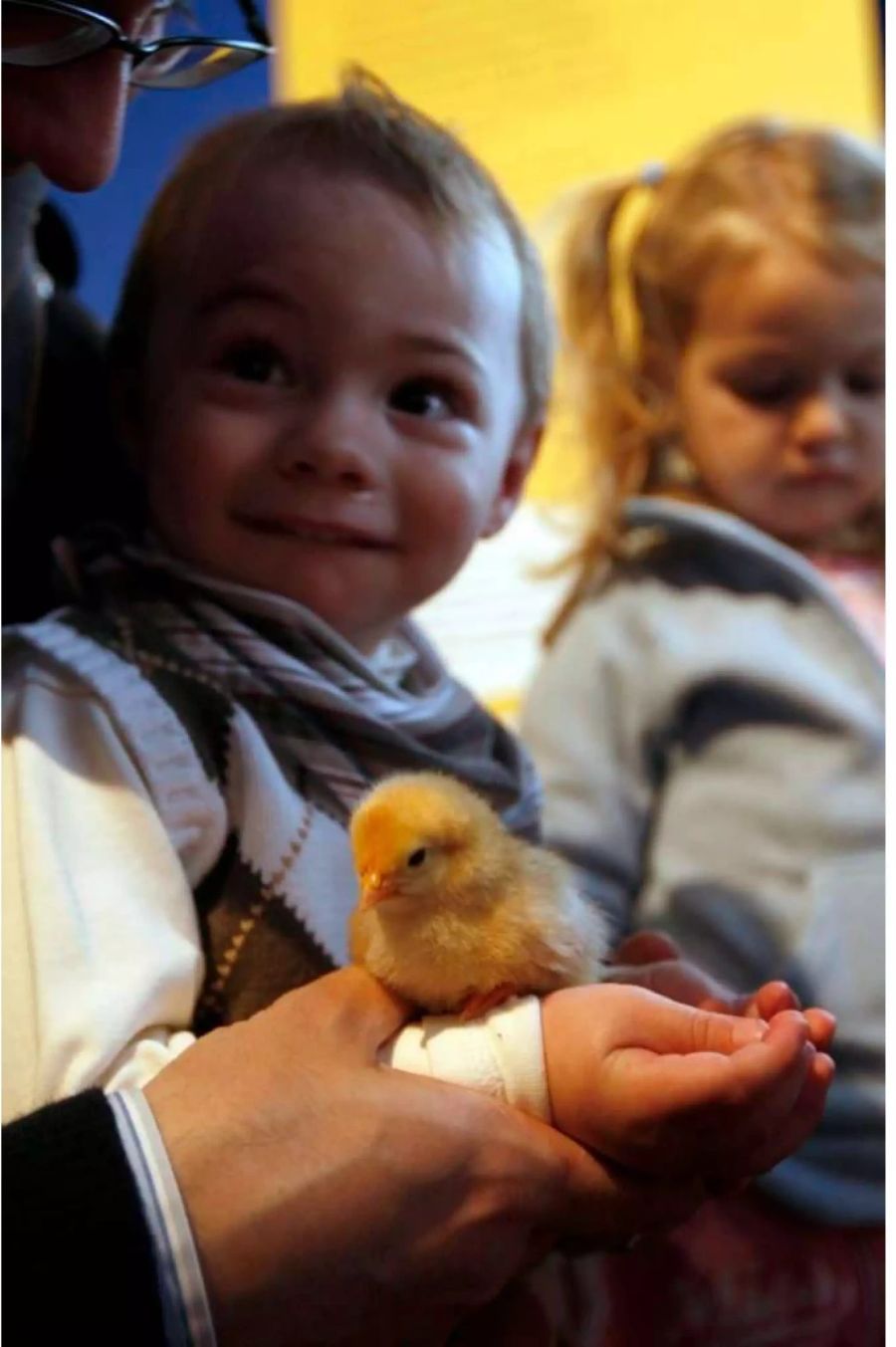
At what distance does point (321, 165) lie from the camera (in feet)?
2.30

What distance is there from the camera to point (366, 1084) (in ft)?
1.83

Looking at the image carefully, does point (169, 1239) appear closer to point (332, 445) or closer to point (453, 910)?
point (453, 910)

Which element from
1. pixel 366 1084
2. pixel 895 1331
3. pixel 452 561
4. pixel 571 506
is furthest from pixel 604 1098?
pixel 571 506

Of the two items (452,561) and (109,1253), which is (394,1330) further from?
(452,561)

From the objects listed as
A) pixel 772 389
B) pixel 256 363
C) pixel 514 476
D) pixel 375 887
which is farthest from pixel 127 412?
pixel 772 389

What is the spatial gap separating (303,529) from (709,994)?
1.00ft

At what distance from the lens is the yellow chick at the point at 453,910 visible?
21.4 inches

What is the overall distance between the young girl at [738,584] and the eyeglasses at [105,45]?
34 centimetres

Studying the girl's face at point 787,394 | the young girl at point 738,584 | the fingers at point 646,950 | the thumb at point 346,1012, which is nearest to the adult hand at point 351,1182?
the thumb at point 346,1012

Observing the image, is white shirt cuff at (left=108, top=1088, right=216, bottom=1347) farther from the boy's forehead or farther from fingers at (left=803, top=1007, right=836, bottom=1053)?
the boy's forehead

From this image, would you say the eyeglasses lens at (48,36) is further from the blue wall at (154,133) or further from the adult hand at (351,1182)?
the adult hand at (351,1182)

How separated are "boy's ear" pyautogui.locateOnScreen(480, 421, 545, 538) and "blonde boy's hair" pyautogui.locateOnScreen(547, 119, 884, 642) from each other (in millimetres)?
144

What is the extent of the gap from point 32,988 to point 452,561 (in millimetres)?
320

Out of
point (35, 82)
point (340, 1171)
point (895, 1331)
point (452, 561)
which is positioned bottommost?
point (895, 1331)
